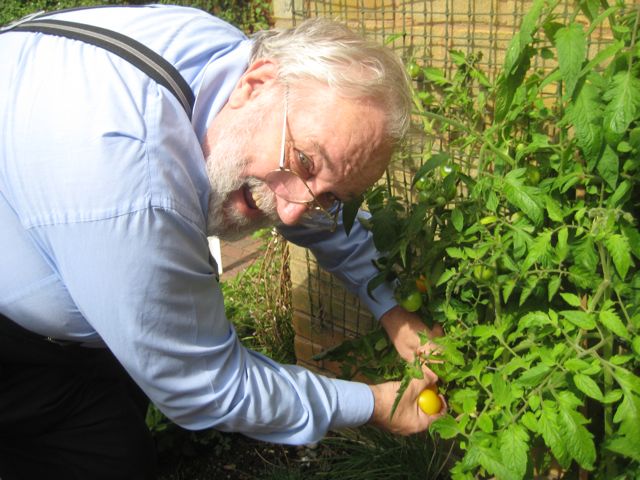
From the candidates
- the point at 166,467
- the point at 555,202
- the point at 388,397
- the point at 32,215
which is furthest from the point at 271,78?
the point at 166,467

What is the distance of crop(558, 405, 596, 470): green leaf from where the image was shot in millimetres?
1355

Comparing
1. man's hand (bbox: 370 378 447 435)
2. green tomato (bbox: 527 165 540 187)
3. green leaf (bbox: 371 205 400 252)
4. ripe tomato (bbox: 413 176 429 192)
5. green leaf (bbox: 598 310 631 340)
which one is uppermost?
green tomato (bbox: 527 165 540 187)

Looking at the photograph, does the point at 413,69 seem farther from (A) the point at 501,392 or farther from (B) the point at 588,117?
(A) the point at 501,392

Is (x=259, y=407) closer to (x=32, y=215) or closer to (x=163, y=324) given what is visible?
(x=163, y=324)

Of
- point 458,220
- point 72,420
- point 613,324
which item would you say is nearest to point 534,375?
point 613,324

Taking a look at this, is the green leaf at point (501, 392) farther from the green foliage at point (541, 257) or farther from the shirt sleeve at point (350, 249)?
the shirt sleeve at point (350, 249)

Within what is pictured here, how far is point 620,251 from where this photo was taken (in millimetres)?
1413

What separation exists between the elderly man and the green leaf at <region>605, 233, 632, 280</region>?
1.63ft

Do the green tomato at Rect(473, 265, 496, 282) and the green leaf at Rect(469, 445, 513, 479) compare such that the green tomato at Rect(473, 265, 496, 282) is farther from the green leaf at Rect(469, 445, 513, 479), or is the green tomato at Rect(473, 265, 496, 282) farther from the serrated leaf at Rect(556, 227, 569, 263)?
the green leaf at Rect(469, 445, 513, 479)

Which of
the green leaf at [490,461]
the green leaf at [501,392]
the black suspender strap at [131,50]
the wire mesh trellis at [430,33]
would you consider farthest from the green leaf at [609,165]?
the black suspender strap at [131,50]

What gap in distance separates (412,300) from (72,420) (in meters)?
1.09

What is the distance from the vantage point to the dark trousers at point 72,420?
75.8 inches

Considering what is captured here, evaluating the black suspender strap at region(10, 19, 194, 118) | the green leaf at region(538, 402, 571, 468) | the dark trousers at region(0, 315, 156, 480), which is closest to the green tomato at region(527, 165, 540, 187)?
the green leaf at region(538, 402, 571, 468)

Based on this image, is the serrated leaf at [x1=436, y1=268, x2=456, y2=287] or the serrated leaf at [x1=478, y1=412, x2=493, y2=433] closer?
the serrated leaf at [x1=478, y1=412, x2=493, y2=433]
